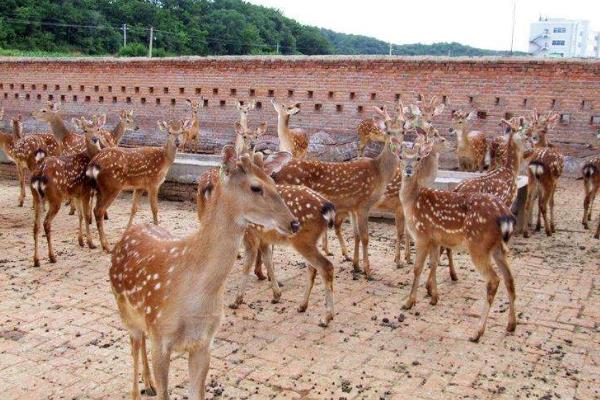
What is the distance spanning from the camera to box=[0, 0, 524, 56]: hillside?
4162cm

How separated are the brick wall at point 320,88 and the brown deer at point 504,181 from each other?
228 inches

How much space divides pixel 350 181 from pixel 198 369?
15.1ft

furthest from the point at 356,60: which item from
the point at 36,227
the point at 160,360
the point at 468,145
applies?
the point at 160,360

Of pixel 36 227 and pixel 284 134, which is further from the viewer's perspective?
pixel 284 134

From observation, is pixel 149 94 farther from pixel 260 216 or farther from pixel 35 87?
pixel 260 216

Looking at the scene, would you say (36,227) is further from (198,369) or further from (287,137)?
(287,137)

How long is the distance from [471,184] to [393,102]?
322 inches

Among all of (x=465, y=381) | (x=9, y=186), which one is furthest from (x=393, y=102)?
(x=465, y=381)

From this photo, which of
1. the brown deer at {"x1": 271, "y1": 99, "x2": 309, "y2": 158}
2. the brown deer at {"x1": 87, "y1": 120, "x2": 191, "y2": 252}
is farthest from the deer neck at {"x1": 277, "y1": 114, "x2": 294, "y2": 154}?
the brown deer at {"x1": 87, "y1": 120, "x2": 191, "y2": 252}

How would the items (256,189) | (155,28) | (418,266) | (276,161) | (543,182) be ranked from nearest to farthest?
(256,189), (276,161), (418,266), (543,182), (155,28)

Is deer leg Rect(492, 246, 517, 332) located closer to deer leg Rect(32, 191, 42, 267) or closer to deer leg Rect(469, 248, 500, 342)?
deer leg Rect(469, 248, 500, 342)

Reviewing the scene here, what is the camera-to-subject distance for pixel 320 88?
1691cm

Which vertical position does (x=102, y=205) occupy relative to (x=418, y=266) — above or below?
above

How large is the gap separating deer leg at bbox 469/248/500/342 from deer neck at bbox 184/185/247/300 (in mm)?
3113
